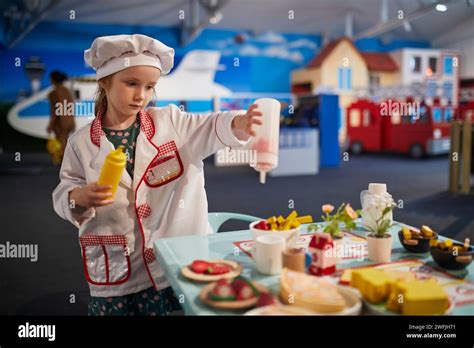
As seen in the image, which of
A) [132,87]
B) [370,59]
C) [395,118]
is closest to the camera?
[132,87]

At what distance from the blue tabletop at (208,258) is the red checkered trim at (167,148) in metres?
0.20

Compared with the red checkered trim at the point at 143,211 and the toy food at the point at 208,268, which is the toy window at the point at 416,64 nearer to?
the red checkered trim at the point at 143,211

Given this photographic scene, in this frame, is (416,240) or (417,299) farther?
(416,240)

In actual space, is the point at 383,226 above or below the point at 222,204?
above

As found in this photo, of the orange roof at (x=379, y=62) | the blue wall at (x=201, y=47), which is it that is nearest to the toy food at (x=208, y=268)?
the blue wall at (x=201, y=47)

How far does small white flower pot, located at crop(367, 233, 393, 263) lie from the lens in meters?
0.85

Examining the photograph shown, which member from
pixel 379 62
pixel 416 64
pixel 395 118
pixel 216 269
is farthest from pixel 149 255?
pixel 416 64

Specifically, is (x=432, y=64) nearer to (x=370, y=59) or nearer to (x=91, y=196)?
(x=370, y=59)

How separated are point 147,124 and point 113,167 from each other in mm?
329

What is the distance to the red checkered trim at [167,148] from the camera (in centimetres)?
107

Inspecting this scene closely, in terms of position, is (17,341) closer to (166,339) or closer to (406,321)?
(166,339)

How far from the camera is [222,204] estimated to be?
3.51 metres

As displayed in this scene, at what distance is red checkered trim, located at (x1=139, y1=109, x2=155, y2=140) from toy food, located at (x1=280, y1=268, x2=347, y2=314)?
1.64ft

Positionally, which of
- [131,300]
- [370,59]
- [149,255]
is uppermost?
[370,59]
